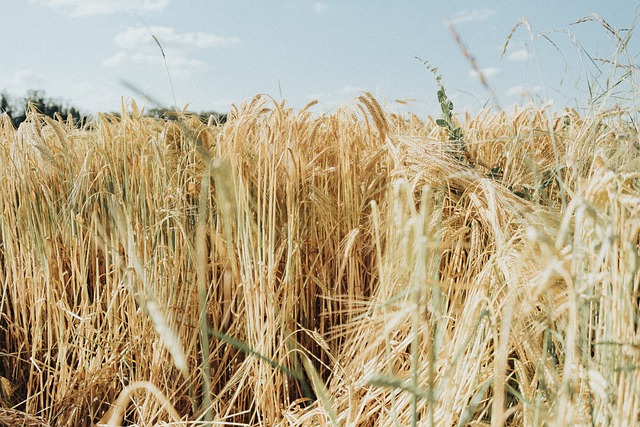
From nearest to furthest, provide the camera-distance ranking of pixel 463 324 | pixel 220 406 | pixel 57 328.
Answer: pixel 463 324
pixel 220 406
pixel 57 328

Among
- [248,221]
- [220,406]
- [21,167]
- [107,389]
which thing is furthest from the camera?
[21,167]

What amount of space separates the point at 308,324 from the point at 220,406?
321 millimetres

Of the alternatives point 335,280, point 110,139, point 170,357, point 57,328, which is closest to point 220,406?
point 170,357

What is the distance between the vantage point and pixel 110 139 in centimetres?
201

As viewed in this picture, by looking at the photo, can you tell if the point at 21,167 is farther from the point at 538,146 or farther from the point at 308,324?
the point at 538,146

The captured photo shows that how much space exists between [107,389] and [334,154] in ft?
3.17

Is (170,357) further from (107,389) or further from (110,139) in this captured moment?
(110,139)

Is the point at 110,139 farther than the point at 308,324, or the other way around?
the point at 110,139

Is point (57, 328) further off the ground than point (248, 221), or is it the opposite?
point (248, 221)

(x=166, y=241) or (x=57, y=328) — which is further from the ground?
(x=166, y=241)

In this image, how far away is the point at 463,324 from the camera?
1.15 meters

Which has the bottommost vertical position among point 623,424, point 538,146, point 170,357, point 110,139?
point 170,357

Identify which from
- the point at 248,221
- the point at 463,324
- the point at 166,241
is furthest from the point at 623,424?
the point at 166,241

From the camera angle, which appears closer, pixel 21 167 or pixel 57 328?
pixel 57 328
